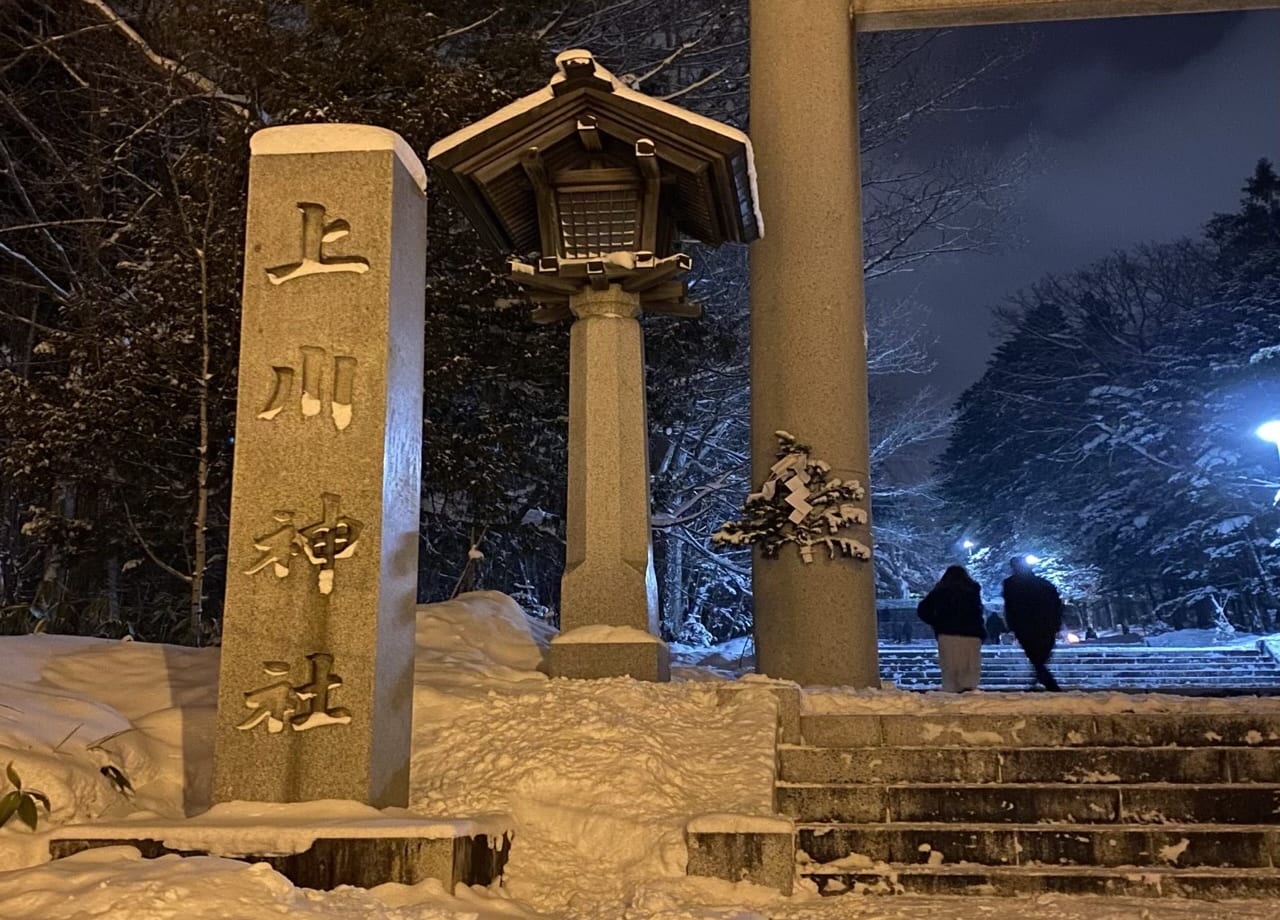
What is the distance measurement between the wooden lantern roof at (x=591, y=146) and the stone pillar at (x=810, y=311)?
2050 millimetres

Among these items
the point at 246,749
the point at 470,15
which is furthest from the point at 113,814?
the point at 470,15

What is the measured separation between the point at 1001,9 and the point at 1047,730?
7.68 meters

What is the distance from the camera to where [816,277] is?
9836mm

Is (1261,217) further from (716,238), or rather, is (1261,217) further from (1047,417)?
(716,238)

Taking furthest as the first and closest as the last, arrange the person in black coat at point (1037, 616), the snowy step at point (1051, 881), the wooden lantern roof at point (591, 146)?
the person in black coat at point (1037, 616)
the wooden lantern roof at point (591, 146)
the snowy step at point (1051, 881)

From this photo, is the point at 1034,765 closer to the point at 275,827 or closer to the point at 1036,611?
the point at 275,827

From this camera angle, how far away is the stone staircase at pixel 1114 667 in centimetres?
1723

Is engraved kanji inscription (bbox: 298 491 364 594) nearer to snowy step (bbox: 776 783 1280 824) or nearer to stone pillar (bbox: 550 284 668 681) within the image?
snowy step (bbox: 776 783 1280 824)

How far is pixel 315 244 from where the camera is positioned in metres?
4.91

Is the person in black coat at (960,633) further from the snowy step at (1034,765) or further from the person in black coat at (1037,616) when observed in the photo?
the snowy step at (1034,765)

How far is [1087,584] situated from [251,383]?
27521mm

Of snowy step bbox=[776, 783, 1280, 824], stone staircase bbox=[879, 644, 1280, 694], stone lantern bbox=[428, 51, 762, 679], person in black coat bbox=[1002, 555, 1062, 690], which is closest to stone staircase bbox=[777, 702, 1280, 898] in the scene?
snowy step bbox=[776, 783, 1280, 824]

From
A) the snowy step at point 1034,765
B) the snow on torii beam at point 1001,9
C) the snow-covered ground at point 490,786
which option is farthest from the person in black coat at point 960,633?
the snow on torii beam at point 1001,9

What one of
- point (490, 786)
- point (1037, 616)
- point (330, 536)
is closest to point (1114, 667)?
point (1037, 616)
